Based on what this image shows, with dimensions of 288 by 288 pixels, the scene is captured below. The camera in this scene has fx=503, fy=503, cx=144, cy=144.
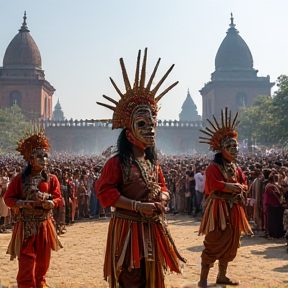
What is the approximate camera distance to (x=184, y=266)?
21.8 ft

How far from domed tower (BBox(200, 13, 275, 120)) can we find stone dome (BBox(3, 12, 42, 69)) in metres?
21.2

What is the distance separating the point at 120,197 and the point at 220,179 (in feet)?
7.23

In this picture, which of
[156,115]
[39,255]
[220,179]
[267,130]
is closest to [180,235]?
[220,179]

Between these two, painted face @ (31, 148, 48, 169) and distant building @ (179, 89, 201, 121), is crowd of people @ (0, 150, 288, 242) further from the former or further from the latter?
distant building @ (179, 89, 201, 121)

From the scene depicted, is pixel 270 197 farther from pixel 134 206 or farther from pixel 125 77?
pixel 134 206

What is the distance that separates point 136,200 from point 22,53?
57.6 m

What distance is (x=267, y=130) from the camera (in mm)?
34719

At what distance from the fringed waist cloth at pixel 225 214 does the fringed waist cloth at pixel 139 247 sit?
1.84 m

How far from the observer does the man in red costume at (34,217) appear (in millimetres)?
5180

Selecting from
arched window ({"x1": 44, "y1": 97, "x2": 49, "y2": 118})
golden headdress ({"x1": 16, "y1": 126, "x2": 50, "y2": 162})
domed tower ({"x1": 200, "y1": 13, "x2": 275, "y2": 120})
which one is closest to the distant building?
domed tower ({"x1": 200, "y1": 13, "x2": 275, "y2": 120})

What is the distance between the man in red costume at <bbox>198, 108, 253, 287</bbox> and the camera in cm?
575

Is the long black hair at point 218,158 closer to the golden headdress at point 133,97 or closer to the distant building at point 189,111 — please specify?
the golden headdress at point 133,97

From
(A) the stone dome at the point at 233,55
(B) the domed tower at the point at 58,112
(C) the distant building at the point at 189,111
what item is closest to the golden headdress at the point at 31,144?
(A) the stone dome at the point at 233,55

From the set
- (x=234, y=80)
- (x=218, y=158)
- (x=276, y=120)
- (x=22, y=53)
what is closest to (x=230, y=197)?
(x=218, y=158)
